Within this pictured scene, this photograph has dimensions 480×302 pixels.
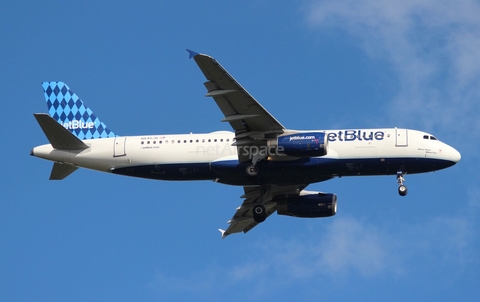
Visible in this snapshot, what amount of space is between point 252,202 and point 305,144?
10696mm

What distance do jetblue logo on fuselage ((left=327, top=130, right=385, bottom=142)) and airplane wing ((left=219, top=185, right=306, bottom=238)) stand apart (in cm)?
653

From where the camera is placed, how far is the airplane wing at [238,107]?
179 feet

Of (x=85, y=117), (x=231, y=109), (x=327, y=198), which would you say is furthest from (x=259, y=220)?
(x=85, y=117)

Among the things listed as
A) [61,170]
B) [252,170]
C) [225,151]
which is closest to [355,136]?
[252,170]

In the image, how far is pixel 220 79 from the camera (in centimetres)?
5525

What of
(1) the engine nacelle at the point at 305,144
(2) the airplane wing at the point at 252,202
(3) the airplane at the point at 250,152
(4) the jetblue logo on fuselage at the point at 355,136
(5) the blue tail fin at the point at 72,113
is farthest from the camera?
(5) the blue tail fin at the point at 72,113

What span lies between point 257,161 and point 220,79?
7.08 meters

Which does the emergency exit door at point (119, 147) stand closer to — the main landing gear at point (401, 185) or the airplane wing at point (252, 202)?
the airplane wing at point (252, 202)

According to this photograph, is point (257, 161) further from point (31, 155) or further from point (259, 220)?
point (31, 155)

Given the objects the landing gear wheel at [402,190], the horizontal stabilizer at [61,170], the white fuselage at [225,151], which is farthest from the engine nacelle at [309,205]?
the horizontal stabilizer at [61,170]

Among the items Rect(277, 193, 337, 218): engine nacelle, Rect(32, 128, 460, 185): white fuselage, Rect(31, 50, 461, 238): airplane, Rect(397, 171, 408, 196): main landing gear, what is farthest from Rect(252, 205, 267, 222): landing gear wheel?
Rect(397, 171, 408, 196): main landing gear

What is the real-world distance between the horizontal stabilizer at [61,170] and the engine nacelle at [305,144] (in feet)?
50.9

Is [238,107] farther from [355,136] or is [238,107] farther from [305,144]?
[355,136]

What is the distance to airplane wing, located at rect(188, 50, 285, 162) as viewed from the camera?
179 feet
